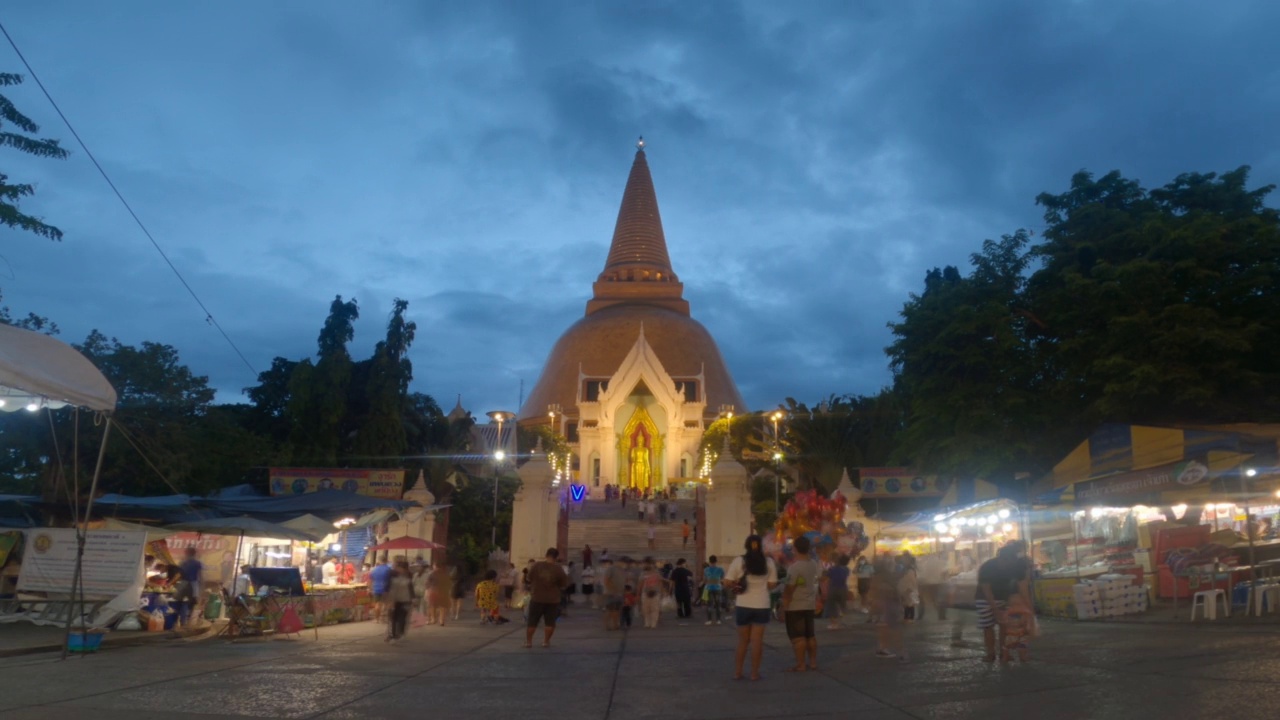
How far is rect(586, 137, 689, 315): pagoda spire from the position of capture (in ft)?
208

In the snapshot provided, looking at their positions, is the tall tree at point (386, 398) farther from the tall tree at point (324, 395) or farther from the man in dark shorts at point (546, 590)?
the man in dark shorts at point (546, 590)

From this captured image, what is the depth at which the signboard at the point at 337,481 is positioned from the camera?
78.4ft

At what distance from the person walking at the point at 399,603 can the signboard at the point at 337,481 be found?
11407mm

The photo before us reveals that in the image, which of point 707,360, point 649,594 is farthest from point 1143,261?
point 707,360

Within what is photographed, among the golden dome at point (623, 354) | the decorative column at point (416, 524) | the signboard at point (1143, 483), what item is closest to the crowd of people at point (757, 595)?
the signboard at point (1143, 483)

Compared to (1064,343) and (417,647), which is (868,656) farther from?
(1064,343)

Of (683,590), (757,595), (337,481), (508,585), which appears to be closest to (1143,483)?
→ (683,590)

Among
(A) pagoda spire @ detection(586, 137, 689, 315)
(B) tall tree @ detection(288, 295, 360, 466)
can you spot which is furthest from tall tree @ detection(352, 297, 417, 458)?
(A) pagoda spire @ detection(586, 137, 689, 315)

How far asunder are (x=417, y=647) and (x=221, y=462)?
14438mm

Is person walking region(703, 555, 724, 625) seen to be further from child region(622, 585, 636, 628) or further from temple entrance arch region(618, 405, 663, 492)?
temple entrance arch region(618, 405, 663, 492)

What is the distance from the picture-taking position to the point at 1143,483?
540 inches

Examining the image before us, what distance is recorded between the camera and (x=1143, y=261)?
1667 cm

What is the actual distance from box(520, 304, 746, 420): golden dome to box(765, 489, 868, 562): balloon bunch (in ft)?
113

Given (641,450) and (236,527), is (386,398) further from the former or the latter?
(641,450)
